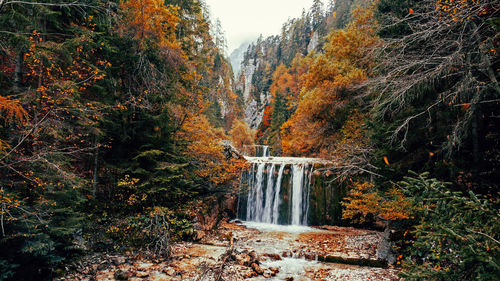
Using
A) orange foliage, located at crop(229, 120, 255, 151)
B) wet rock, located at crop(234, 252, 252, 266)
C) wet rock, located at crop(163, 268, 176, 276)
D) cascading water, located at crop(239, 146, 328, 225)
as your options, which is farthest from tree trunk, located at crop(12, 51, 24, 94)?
orange foliage, located at crop(229, 120, 255, 151)

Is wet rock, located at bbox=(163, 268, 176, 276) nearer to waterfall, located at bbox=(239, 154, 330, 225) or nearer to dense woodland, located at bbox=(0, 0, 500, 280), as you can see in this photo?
dense woodland, located at bbox=(0, 0, 500, 280)

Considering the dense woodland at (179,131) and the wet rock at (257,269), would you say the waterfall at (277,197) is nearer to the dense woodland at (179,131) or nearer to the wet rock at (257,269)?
the dense woodland at (179,131)

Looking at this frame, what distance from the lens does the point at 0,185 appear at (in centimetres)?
419

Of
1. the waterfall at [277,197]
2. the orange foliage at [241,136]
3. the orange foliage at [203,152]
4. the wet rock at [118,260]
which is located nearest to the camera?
the wet rock at [118,260]

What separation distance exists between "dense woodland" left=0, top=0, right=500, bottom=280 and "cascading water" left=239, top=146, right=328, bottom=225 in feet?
7.67

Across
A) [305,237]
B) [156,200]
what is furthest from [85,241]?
[305,237]

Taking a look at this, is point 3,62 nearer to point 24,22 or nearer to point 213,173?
point 24,22

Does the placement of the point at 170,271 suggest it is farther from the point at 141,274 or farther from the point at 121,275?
the point at 121,275

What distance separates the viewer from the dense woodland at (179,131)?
3918 millimetres

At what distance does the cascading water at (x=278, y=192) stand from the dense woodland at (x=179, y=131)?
7.67 feet

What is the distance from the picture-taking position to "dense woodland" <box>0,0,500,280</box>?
154 inches

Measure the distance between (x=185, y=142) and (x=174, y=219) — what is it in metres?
3.35

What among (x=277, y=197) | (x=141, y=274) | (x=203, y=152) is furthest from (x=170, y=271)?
(x=277, y=197)

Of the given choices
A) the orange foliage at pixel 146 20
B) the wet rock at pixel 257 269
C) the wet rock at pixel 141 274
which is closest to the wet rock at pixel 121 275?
the wet rock at pixel 141 274
